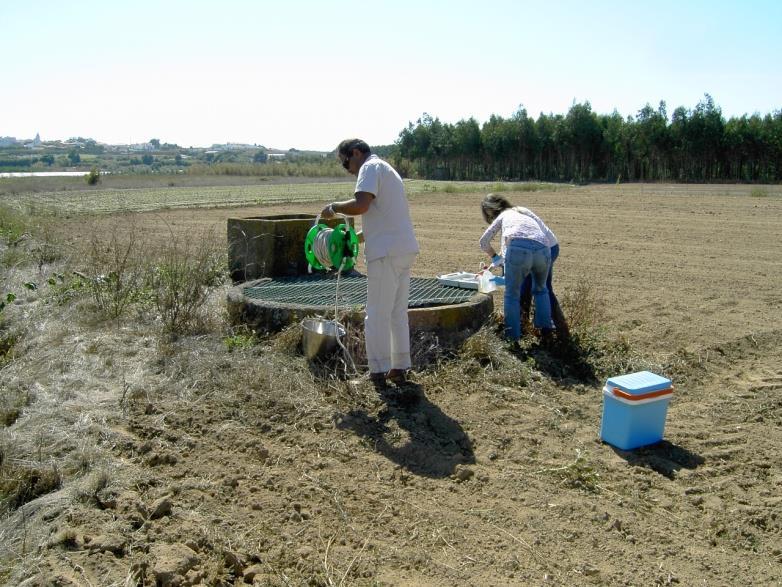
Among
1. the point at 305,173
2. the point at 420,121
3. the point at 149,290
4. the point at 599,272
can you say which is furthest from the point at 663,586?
the point at 420,121

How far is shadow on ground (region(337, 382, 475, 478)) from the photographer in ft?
14.0

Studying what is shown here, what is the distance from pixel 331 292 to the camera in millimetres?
7117

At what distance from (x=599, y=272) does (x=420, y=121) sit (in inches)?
2557

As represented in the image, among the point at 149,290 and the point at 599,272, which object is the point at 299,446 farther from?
the point at 599,272

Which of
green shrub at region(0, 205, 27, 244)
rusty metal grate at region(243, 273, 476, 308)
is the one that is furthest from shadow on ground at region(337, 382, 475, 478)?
green shrub at region(0, 205, 27, 244)

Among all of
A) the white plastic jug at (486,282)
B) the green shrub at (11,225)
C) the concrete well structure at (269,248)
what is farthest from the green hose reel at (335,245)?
the green shrub at (11,225)

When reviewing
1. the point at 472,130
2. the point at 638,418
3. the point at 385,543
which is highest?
the point at 472,130

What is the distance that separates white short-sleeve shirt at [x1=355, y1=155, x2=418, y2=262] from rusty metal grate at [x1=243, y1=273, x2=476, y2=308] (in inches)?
51.2

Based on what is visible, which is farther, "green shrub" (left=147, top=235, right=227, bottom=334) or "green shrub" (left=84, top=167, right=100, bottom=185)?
"green shrub" (left=84, top=167, right=100, bottom=185)

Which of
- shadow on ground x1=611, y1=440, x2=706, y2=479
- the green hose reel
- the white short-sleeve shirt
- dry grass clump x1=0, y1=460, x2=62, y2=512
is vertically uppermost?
the white short-sleeve shirt

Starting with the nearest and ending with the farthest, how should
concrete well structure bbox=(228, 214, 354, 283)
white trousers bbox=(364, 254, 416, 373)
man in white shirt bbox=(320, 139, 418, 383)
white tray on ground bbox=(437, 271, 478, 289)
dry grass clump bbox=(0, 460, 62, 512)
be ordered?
dry grass clump bbox=(0, 460, 62, 512) → man in white shirt bbox=(320, 139, 418, 383) → white trousers bbox=(364, 254, 416, 373) → white tray on ground bbox=(437, 271, 478, 289) → concrete well structure bbox=(228, 214, 354, 283)

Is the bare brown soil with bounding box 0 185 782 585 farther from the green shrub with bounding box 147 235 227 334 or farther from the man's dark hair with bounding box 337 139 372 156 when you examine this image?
the man's dark hair with bounding box 337 139 372 156

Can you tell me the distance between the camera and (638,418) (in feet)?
14.6

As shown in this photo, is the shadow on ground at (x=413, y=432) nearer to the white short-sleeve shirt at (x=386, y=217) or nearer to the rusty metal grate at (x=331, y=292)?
the white short-sleeve shirt at (x=386, y=217)
